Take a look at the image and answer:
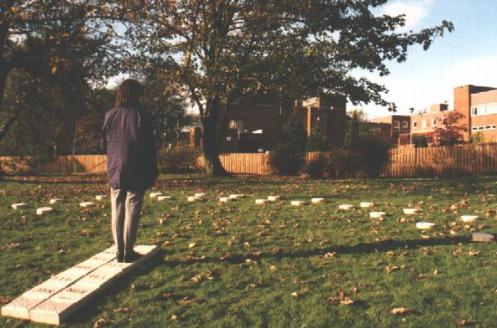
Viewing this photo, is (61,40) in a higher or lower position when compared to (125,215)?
higher

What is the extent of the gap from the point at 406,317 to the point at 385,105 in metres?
20.0

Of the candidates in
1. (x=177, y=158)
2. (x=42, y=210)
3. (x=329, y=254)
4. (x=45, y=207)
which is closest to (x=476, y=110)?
(x=177, y=158)

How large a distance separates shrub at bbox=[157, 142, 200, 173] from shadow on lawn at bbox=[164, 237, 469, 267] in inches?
1019

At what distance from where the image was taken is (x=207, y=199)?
40.6ft

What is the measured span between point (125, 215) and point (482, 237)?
15.7 feet

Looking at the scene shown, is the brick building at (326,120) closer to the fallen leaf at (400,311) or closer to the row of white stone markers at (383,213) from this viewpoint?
the row of white stone markers at (383,213)

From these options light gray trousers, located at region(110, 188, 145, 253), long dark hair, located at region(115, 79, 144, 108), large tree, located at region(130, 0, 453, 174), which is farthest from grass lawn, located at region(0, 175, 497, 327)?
large tree, located at region(130, 0, 453, 174)

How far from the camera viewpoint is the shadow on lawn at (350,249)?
617cm

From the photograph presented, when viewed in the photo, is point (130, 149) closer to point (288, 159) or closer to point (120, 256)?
point (120, 256)

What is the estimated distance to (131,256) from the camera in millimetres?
5941

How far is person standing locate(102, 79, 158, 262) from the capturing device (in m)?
5.66

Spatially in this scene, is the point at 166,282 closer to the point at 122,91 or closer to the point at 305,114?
the point at 122,91

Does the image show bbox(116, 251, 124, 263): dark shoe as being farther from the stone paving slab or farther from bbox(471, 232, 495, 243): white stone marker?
bbox(471, 232, 495, 243): white stone marker

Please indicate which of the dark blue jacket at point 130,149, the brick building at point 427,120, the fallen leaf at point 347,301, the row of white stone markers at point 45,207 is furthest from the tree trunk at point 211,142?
the brick building at point 427,120
